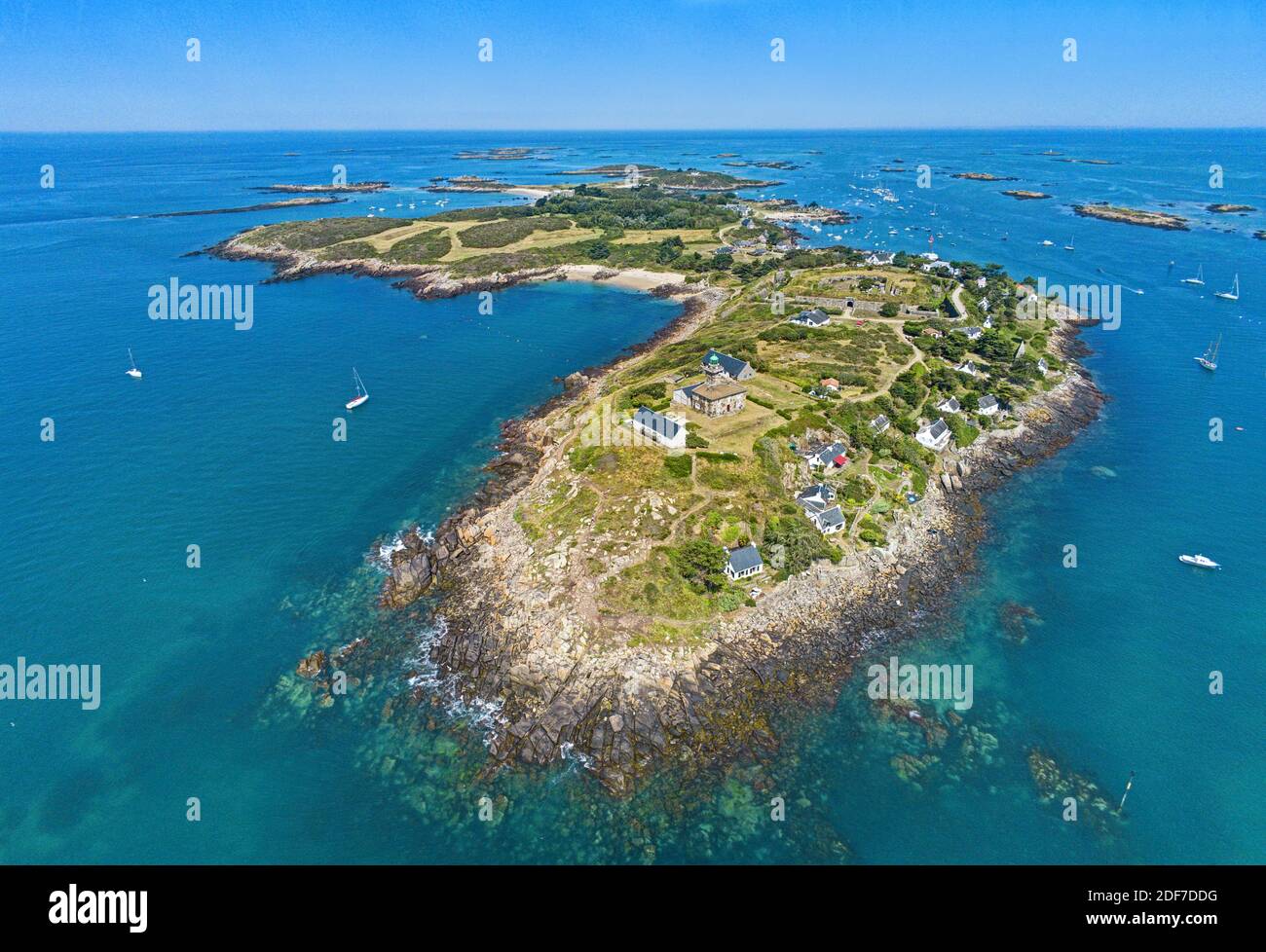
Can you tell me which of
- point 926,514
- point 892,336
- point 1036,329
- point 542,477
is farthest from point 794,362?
point 1036,329

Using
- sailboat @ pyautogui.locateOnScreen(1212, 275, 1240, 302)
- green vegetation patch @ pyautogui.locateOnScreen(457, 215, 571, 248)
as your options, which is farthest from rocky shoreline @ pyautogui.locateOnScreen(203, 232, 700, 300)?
sailboat @ pyautogui.locateOnScreen(1212, 275, 1240, 302)

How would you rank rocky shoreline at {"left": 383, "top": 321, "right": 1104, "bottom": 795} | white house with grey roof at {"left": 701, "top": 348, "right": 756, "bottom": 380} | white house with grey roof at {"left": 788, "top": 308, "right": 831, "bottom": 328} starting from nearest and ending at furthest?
rocky shoreline at {"left": 383, "top": 321, "right": 1104, "bottom": 795} < white house with grey roof at {"left": 701, "top": 348, "right": 756, "bottom": 380} < white house with grey roof at {"left": 788, "top": 308, "right": 831, "bottom": 328}

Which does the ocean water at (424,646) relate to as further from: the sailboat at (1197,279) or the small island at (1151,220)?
the small island at (1151,220)

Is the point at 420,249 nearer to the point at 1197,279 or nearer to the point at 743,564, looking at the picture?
the point at 743,564

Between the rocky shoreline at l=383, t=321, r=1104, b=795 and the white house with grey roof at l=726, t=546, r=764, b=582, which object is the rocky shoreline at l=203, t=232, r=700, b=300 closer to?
the rocky shoreline at l=383, t=321, r=1104, b=795

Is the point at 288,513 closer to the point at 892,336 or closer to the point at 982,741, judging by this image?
the point at 982,741

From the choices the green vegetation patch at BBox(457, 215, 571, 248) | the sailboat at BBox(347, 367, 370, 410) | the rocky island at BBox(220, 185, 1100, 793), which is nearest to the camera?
the rocky island at BBox(220, 185, 1100, 793)
